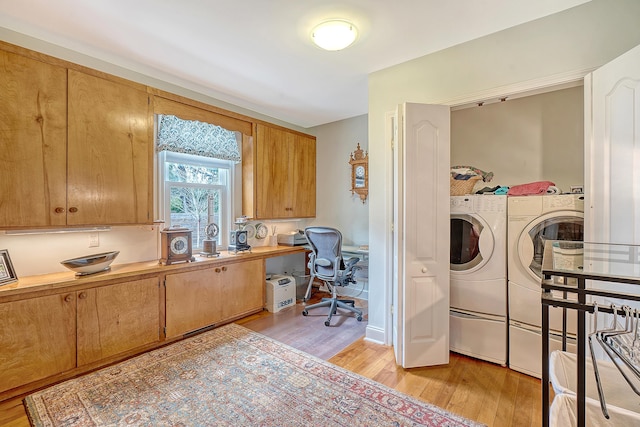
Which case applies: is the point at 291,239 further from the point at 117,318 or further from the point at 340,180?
the point at 117,318

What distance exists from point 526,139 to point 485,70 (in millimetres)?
1061

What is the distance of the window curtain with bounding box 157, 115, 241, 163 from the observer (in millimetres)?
2891

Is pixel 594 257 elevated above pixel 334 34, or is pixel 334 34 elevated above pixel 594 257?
pixel 334 34

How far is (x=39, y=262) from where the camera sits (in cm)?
227

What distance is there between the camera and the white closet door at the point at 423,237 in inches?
88.0

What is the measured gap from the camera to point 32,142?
204 cm

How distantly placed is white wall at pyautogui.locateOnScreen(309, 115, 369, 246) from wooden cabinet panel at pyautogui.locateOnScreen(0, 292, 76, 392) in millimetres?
3109

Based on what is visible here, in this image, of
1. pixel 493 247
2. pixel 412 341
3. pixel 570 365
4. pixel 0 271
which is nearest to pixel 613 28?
pixel 493 247

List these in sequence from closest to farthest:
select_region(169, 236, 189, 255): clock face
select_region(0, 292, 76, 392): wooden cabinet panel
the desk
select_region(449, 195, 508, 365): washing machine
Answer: the desk → select_region(0, 292, 76, 392): wooden cabinet panel → select_region(449, 195, 508, 365): washing machine → select_region(169, 236, 189, 255): clock face

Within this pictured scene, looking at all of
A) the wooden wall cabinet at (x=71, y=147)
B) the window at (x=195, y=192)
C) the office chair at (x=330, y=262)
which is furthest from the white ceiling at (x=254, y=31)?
the office chair at (x=330, y=262)

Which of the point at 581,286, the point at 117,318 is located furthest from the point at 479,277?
the point at 117,318

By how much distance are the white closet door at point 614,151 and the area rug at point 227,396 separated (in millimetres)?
1417

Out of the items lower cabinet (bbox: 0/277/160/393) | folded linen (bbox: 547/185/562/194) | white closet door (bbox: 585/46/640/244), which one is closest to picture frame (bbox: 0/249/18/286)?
lower cabinet (bbox: 0/277/160/393)

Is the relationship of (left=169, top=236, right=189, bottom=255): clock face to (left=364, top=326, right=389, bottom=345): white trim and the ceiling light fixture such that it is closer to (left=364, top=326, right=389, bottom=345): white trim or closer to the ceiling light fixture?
(left=364, top=326, right=389, bottom=345): white trim
